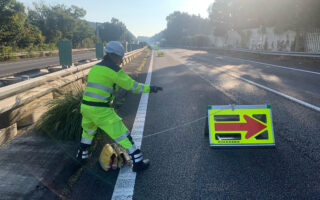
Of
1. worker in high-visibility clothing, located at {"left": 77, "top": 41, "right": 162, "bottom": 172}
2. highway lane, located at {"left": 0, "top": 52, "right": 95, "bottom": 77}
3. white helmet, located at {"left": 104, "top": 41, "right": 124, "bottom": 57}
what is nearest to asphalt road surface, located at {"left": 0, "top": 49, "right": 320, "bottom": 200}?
worker in high-visibility clothing, located at {"left": 77, "top": 41, "right": 162, "bottom": 172}

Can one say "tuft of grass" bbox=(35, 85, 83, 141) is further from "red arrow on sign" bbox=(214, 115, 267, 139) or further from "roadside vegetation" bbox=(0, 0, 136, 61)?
"roadside vegetation" bbox=(0, 0, 136, 61)

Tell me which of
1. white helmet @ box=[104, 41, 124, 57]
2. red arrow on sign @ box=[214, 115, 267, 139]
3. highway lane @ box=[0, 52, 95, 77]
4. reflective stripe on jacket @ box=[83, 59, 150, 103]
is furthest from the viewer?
highway lane @ box=[0, 52, 95, 77]

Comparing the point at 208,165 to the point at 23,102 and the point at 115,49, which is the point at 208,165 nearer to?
the point at 115,49

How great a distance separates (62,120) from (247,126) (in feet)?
10.8

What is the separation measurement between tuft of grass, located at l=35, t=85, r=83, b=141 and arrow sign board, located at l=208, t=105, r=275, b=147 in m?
2.33

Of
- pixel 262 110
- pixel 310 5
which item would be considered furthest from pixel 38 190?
pixel 310 5

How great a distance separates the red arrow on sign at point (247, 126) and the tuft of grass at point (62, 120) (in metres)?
2.44

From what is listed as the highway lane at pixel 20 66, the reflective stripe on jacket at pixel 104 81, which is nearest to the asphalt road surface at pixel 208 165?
the reflective stripe on jacket at pixel 104 81

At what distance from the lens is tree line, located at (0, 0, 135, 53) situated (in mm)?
30625

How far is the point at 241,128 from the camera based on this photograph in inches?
169

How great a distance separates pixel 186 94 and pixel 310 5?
73.4 feet

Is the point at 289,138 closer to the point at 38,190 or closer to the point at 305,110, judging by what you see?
the point at 305,110

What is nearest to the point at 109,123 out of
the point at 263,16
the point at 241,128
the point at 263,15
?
the point at 241,128

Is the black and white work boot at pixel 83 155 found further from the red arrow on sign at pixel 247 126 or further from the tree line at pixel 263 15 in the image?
the tree line at pixel 263 15
